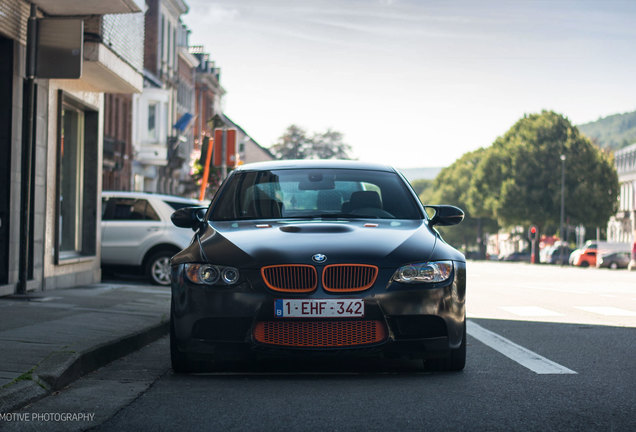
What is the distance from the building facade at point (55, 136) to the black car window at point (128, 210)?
0.87 meters

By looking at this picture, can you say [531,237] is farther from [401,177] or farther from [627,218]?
[401,177]

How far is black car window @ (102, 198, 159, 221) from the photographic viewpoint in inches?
726

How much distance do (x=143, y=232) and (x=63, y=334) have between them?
10146 mm

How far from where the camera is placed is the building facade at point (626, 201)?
379 ft

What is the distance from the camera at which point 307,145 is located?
112m

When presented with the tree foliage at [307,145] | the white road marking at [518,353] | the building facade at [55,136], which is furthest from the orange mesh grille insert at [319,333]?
the tree foliage at [307,145]

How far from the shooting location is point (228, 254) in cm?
646

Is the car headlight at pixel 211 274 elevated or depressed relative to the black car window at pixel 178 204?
depressed

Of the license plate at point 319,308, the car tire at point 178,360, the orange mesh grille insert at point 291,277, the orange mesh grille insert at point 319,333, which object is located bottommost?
the car tire at point 178,360

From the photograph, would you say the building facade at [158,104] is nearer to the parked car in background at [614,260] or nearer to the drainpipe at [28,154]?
the parked car in background at [614,260]

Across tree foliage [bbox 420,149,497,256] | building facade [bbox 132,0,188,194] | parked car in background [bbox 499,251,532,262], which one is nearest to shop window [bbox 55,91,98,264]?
building facade [bbox 132,0,188,194]

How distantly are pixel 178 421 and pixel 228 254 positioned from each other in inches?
63.9

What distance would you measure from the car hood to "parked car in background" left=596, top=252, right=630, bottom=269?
59.7m

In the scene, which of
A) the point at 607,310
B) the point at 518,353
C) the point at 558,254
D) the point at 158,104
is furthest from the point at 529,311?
the point at 558,254
